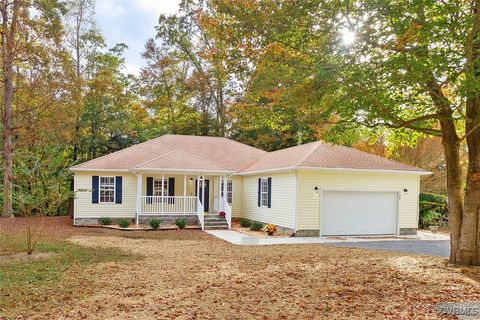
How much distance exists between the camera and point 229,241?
1453cm

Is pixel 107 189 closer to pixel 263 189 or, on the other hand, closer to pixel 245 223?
pixel 245 223

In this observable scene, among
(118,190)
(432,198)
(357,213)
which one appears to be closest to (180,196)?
(118,190)

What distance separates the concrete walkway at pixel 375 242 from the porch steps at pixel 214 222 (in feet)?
5.02

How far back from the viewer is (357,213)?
Answer: 17078mm

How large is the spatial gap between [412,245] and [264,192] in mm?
7251

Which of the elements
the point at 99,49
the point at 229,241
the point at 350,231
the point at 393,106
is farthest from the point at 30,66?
the point at 393,106

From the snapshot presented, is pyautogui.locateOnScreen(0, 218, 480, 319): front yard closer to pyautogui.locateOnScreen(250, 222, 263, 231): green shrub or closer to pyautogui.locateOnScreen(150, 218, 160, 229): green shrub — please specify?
pyautogui.locateOnScreen(150, 218, 160, 229): green shrub

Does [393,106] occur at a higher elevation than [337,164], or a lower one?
higher

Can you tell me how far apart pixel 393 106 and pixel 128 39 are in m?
28.1

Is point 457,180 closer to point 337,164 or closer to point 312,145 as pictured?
point 337,164

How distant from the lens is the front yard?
6.02 m

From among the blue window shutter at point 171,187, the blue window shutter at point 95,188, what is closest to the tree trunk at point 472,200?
the blue window shutter at point 171,187

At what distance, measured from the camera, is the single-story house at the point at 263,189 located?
1653 cm

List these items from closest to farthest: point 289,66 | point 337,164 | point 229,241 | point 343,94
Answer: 1. point 343,94
2. point 289,66
3. point 229,241
4. point 337,164
